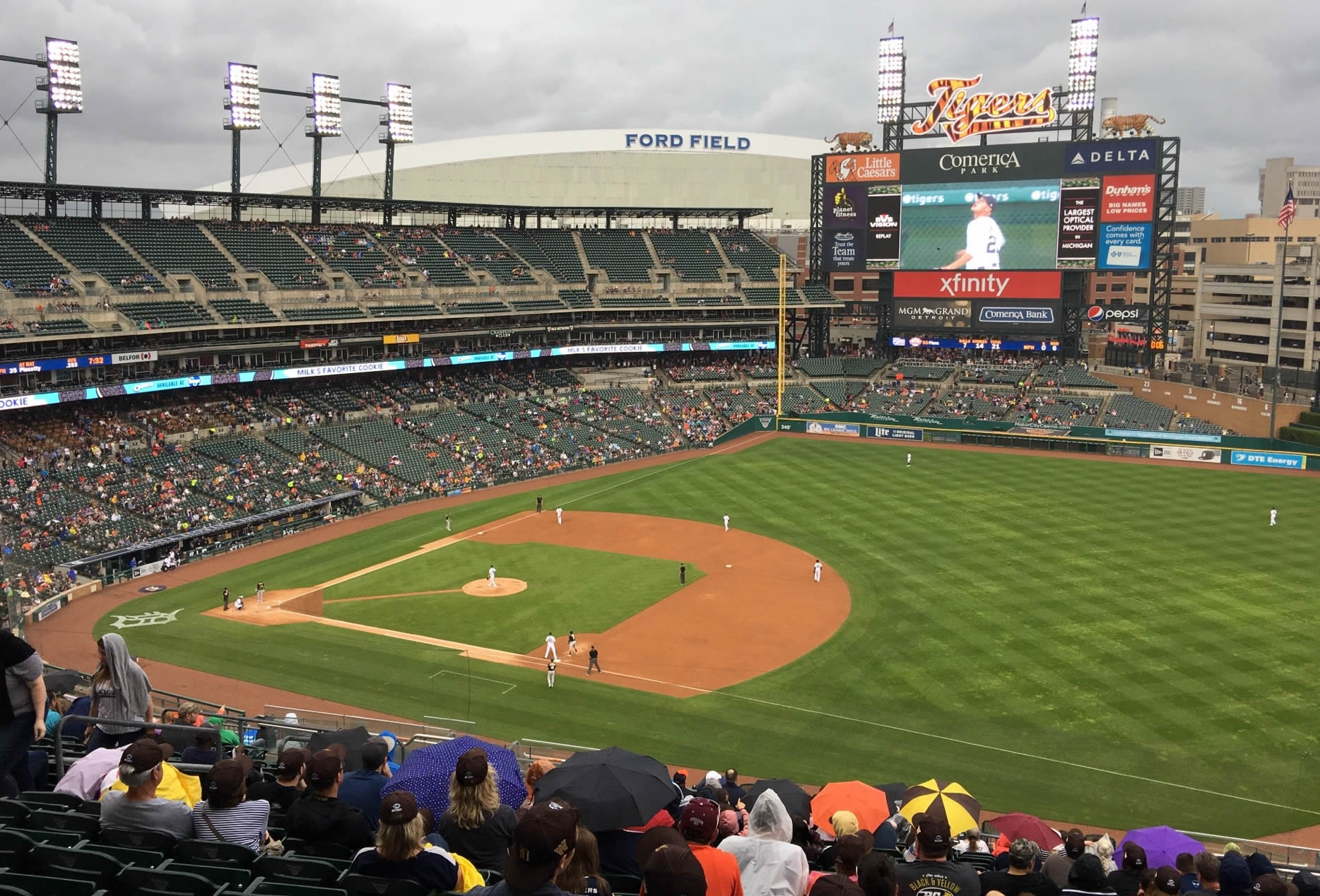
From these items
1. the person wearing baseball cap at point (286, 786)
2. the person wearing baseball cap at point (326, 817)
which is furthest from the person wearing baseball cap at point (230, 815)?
the person wearing baseball cap at point (286, 786)

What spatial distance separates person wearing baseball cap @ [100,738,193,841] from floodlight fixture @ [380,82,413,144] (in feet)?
225

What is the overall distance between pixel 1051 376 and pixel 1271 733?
53.2 metres

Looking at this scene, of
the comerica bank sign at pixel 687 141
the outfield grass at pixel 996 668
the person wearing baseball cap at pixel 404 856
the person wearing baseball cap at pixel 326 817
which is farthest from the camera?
the comerica bank sign at pixel 687 141

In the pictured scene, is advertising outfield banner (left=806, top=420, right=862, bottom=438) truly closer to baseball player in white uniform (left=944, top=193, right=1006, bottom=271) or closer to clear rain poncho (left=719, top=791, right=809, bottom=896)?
baseball player in white uniform (left=944, top=193, right=1006, bottom=271)

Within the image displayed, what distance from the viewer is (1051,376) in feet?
244

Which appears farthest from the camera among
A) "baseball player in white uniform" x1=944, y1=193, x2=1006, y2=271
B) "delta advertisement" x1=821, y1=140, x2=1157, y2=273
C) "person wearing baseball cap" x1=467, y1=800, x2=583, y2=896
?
"baseball player in white uniform" x1=944, y1=193, x2=1006, y2=271

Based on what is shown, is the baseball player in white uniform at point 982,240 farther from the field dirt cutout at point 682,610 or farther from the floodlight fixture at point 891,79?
the field dirt cutout at point 682,610

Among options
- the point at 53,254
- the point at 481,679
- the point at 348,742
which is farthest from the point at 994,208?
the point at 348,742

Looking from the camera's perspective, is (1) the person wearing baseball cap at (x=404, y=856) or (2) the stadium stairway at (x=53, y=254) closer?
(1) the person wearing baseball cap at (x=404, y=856)

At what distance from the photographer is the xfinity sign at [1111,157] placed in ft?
228

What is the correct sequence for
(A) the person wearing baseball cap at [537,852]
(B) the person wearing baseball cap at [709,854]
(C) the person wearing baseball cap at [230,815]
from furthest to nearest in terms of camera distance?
(C) the person wearing baseball cap at [230,815]
(B) the person wearing baseball cap at [709,854]
(A) the person wearing baseball cap at [537,852]

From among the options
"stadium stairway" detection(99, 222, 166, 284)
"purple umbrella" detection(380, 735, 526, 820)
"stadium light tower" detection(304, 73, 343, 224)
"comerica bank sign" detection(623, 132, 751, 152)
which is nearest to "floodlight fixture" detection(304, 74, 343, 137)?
"stadium light tower" detection(304, 73, 343, 224)

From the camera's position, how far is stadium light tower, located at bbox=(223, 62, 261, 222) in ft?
197

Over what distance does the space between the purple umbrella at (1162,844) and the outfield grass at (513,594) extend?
2057cm
